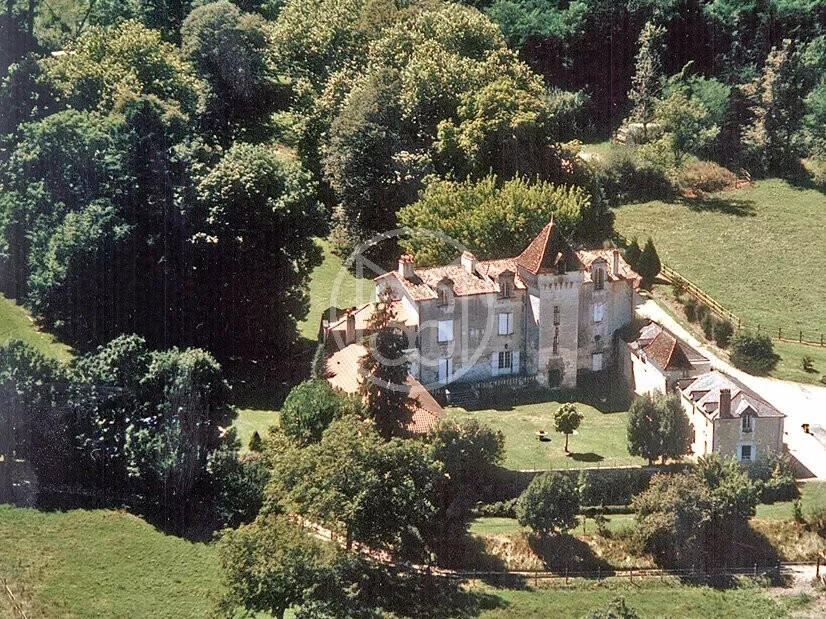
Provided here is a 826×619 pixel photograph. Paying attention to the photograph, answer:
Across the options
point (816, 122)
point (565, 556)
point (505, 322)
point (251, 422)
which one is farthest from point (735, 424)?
point (816, 122)

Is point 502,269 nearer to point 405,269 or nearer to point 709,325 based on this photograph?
point 405,269

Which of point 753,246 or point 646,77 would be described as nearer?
point 753,246

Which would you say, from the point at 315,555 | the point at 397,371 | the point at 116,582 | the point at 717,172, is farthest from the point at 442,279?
the point at 717,172

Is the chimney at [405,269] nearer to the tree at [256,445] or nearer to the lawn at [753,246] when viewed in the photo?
the tree at [256,445]

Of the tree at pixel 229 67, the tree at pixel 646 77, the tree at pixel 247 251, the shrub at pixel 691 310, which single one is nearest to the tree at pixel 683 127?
the tree at pixel 646 77

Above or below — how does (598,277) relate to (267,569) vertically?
above
